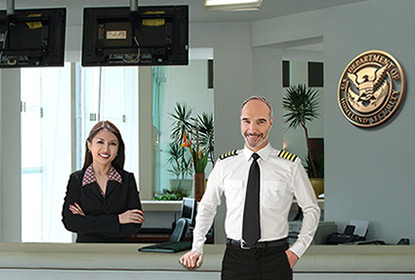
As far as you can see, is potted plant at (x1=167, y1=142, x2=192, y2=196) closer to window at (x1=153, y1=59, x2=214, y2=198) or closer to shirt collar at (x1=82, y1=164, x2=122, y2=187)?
window at (x1=153, y1=59, x2=214, y2=198)

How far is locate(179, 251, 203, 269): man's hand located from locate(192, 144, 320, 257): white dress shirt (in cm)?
20

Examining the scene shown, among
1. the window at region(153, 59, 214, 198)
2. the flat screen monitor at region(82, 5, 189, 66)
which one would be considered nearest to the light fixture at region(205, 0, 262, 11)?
the flat screen monitor at region(82, 5, 189, 66)

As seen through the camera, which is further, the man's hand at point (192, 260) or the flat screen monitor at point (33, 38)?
the flat screen monitor at point (33, 38)

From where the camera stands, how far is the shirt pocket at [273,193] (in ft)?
7.45

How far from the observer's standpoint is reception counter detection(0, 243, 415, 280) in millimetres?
2539

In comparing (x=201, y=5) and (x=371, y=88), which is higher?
(x=201, y=5)

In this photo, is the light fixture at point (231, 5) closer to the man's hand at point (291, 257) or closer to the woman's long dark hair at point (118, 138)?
the woman's long dark hair at point (118, 138)

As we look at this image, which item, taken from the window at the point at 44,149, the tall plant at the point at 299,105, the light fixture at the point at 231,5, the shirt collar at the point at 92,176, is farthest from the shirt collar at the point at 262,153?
the tall plant at the point at 299,105

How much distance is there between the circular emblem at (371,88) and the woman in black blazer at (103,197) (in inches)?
113

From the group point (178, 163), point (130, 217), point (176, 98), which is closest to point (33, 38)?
point (130, 217)

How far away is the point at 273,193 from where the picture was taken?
2281 millimetres

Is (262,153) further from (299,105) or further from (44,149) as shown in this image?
(299,105)

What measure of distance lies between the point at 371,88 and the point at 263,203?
334cm

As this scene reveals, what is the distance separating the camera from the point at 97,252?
274cm
